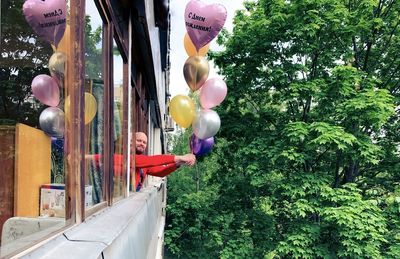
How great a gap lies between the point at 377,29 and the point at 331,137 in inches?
151

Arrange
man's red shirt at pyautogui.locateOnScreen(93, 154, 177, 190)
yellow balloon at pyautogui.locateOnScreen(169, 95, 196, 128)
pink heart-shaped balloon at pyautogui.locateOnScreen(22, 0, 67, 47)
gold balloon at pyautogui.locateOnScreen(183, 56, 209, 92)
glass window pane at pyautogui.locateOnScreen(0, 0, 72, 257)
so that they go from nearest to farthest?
glass window pane at pyautogui.locateOnScreen(0, 0, 72, 257)
pink heart-shaped balloon at pyautogui.locateOnScreen(22, 0, 67, 47)
man's red shirt at pyautogui.locateOnScreen(93, 154, 177, 190)
yellow balloon at pyautogui.locateOnScreen(169, 95, 196, 128)
gold balloon at pyautogui.locateOnScreen(183, 56, 209, 92)

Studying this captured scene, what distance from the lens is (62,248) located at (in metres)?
1.08

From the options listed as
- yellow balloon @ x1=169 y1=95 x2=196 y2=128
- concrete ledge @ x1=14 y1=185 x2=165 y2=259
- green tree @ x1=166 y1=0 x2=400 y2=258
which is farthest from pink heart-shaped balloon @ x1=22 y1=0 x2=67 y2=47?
green tree @ x1=166 y1=0 x2=400 y2=258

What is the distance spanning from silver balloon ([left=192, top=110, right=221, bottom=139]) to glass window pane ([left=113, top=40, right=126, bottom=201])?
1.77 m

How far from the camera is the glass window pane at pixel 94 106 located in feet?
6.05

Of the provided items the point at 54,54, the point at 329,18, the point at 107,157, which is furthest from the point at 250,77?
the point at 54,54

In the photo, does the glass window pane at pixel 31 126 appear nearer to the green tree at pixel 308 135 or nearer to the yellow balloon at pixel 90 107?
the yellow balloon at pixel 90 107

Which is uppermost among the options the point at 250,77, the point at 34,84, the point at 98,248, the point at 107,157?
the point at 250,77

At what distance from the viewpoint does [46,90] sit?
1432 millimetres

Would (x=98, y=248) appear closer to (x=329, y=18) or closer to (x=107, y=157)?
(x=107, y=157)

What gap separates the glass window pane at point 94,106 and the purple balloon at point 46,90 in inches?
11.7

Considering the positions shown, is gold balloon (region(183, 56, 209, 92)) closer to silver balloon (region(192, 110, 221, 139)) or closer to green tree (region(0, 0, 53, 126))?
silver balloon (region(192, 110, 221, 139))

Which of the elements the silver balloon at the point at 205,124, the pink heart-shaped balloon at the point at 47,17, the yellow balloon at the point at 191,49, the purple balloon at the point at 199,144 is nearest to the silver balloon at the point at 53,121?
the pink heart-shaped balloon at the point at 47,17

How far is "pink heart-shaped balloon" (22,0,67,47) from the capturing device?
1.28 m
